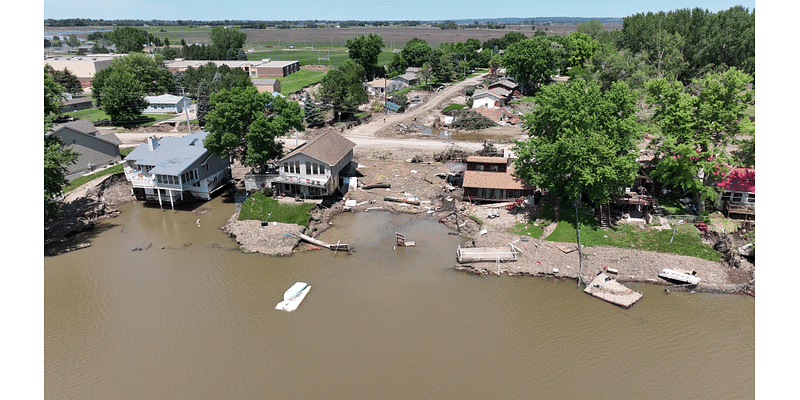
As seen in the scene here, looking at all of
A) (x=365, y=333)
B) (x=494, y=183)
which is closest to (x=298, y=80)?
(x=494, y=183)

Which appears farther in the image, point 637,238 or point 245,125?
point 245,125

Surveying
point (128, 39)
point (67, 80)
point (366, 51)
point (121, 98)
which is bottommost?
point (121, 98)

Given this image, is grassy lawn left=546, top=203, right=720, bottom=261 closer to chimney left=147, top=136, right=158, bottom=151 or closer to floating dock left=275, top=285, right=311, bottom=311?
floating dock left=275, top=285, right=311, bottom=311

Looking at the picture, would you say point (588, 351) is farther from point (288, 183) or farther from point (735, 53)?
point (735, 53)

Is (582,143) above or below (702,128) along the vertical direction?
below

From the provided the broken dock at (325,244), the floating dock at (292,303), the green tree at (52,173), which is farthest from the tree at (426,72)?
the floating dock at (292,303)

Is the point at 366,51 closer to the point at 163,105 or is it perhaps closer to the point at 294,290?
the point at 163,105

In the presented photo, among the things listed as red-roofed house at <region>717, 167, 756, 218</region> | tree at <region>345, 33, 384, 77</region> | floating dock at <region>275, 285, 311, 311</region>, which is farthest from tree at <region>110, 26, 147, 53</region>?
red-roofed house at <region>717, 167, 756, 218</region>
